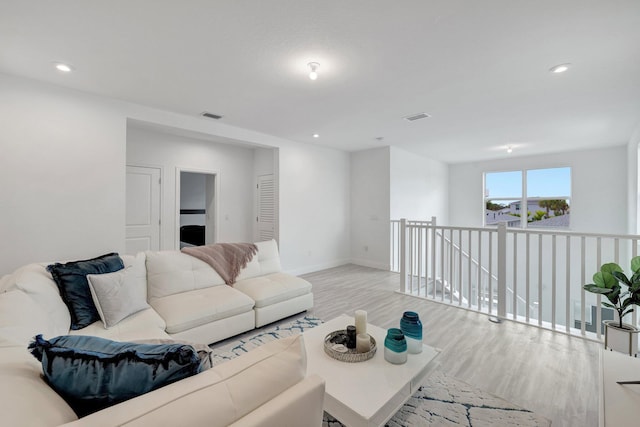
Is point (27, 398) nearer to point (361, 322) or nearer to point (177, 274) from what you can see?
point (361, 322)

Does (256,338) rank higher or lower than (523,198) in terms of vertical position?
lower

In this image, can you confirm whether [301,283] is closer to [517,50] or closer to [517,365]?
[517,365]

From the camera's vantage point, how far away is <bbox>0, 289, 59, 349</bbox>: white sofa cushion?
1.13m

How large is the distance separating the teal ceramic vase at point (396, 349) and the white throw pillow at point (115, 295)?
2032 millimetres

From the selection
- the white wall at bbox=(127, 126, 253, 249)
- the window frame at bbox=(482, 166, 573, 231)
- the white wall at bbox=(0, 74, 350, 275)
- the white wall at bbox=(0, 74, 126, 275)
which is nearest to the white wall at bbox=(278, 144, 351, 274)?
the white wall at bbox=(127, 126, 253, 249)

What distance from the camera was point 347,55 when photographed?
7.58 ft

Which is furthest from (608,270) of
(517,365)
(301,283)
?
(301,283)

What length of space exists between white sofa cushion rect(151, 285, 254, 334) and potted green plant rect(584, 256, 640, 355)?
125 inches

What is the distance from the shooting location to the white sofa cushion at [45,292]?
5.59ft

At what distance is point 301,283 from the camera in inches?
130

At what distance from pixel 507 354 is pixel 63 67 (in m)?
4.88

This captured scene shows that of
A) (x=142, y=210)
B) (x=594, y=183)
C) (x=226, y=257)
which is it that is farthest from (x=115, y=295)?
(x=594, y=183)

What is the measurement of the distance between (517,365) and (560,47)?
2.60 metres

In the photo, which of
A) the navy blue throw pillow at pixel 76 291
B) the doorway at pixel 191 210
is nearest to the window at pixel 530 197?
the doorway at pixel 191 210
